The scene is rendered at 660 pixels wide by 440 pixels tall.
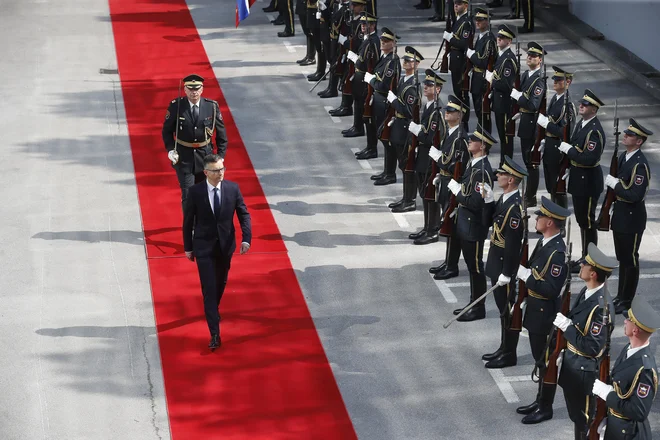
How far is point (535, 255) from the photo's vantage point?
8367 mm

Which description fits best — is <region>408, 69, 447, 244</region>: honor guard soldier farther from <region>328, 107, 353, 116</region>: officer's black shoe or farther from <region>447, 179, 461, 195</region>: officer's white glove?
<region>328, 107, 353, 116</region>: officer's black shoe

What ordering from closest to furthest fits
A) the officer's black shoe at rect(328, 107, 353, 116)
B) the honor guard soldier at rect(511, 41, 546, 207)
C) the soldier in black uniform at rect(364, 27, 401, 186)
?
the honor guard soldier at rect(511, 41, 546, 207)
the soldier in black uniform at rect(364, 27, 401, 186)
the officer's black shoe at rect(328, 107, 353, 116)

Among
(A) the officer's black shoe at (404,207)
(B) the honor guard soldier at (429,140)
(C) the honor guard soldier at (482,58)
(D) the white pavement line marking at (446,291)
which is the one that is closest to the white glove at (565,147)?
(B) the honor guard soldier at (429,140)

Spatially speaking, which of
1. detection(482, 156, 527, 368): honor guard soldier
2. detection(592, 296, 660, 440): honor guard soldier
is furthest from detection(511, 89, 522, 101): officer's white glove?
detection(592, 296, 660, 440): honor guard soldier

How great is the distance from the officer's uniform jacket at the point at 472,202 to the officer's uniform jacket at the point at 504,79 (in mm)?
3453

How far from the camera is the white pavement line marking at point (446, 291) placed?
10.4 m

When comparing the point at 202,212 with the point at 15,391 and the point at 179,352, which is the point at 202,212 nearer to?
the point at 179,352

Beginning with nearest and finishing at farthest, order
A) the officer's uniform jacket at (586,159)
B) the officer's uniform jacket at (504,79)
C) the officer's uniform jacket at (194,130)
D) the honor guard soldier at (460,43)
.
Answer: the officer's uniform jacket at (586,159), the officer's uniform jacket at (194,130), the officer's uniform jacket at (504,79), the honor guard soldier at (460,43)

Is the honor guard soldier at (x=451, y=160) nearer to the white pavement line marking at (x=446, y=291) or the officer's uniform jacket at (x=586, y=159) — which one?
the white pavement line marking at (x=446, y=291)

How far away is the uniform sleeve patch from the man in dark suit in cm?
355

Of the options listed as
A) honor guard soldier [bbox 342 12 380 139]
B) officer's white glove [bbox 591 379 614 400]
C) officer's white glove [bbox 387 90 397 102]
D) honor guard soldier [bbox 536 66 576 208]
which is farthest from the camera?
honor guard soldier [bbox 342 12 380 139]

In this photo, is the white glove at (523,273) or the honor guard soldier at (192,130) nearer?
the white glove at (523,273)

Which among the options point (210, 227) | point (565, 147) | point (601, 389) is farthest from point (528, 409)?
point (565, 147)

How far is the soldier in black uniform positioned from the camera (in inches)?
512
